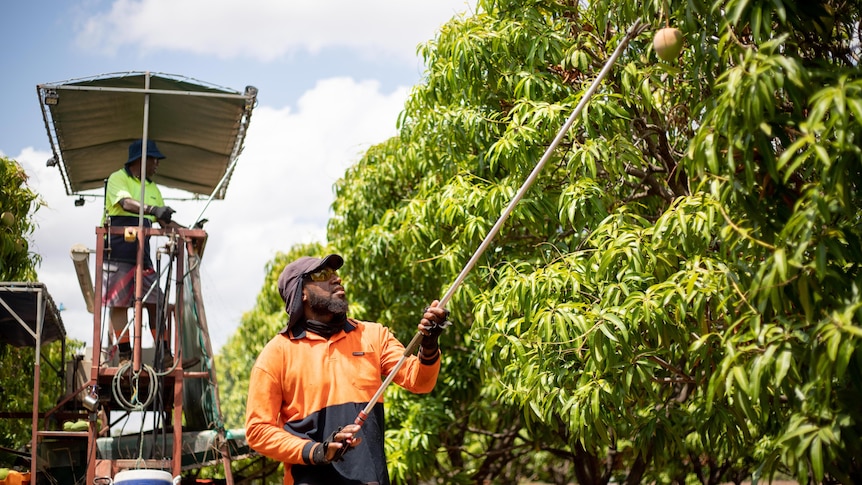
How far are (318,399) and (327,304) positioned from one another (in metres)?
0.44

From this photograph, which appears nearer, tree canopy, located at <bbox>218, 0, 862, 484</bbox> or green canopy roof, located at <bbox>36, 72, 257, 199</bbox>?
tree canopy, located at <bbox>218, 0, 862, 484</bbox>

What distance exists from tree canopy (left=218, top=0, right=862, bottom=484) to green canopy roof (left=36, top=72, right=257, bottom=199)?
4.85ft

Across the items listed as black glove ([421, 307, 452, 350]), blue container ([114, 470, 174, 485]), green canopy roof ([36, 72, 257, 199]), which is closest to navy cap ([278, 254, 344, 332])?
black glove ([421, 307, 452, 350])

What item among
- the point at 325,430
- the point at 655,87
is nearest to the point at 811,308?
the point at 325,430

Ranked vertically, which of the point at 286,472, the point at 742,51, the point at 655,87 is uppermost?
the point at 655,87

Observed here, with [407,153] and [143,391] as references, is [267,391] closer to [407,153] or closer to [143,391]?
[143,391]

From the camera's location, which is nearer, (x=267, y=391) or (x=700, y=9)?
(x=700, y=9)

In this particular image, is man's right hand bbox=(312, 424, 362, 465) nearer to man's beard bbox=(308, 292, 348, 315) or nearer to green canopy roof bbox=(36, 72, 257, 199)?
man's beard bbox=(308, 292, 348, 315)

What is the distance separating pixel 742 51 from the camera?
3432 millimetres

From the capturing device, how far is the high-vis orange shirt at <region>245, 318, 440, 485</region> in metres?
3.97

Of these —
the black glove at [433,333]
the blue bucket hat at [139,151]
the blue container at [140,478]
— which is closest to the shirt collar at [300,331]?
the black glove at [433,333]

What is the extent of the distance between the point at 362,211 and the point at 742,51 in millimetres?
6173

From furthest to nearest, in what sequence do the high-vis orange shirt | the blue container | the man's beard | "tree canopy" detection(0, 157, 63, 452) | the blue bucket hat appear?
"tree canopy" detection(0, 157, 63, 452) → the blue bucket hat → the blue container → the man's beard → the high-vis orange shirt

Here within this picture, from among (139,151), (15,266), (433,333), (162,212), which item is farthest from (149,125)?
(433,333)
